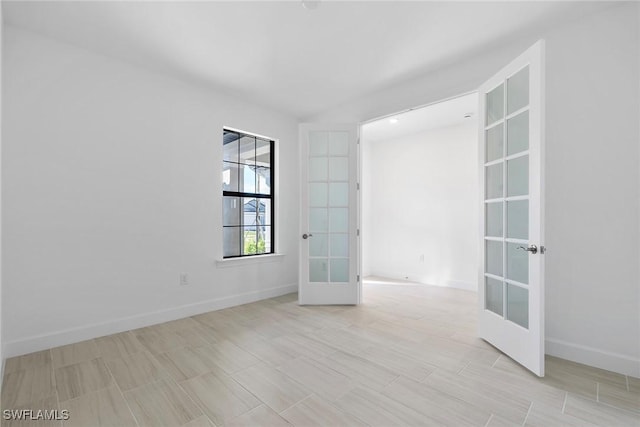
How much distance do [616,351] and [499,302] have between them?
29.9 inches

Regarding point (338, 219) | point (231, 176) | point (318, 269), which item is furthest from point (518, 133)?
point (231, 176)

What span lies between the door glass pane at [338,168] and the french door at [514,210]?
5.34 ft

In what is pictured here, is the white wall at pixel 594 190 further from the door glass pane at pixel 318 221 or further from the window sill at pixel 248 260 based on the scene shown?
the window sill at pixel 248 260

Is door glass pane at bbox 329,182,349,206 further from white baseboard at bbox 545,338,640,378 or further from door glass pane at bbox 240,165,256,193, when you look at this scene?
white baseboard at bbox 545,338,640,378

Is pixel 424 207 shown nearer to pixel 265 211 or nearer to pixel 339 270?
pixel 339 270

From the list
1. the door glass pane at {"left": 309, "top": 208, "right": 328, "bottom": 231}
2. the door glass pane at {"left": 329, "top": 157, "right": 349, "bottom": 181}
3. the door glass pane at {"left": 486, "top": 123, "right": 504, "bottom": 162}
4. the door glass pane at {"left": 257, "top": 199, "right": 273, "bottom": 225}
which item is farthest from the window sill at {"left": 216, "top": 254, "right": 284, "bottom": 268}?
the door glass pane at {"left": 486, "top": 123, "right": 504, "bottom": 162}

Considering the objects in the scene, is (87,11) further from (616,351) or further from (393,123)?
(616,351)

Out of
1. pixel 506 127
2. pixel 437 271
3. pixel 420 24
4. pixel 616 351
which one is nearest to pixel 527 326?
pixel 616 351

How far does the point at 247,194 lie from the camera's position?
13.6 ft

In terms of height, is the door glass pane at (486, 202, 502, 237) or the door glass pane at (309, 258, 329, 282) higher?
the door glass pane at (486, 202, 502, 237)

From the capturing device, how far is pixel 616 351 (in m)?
2.17

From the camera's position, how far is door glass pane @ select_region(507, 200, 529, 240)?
2250mm

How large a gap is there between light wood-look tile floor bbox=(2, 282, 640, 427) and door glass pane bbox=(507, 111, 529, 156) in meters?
1.62

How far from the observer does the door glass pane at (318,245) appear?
390cm
